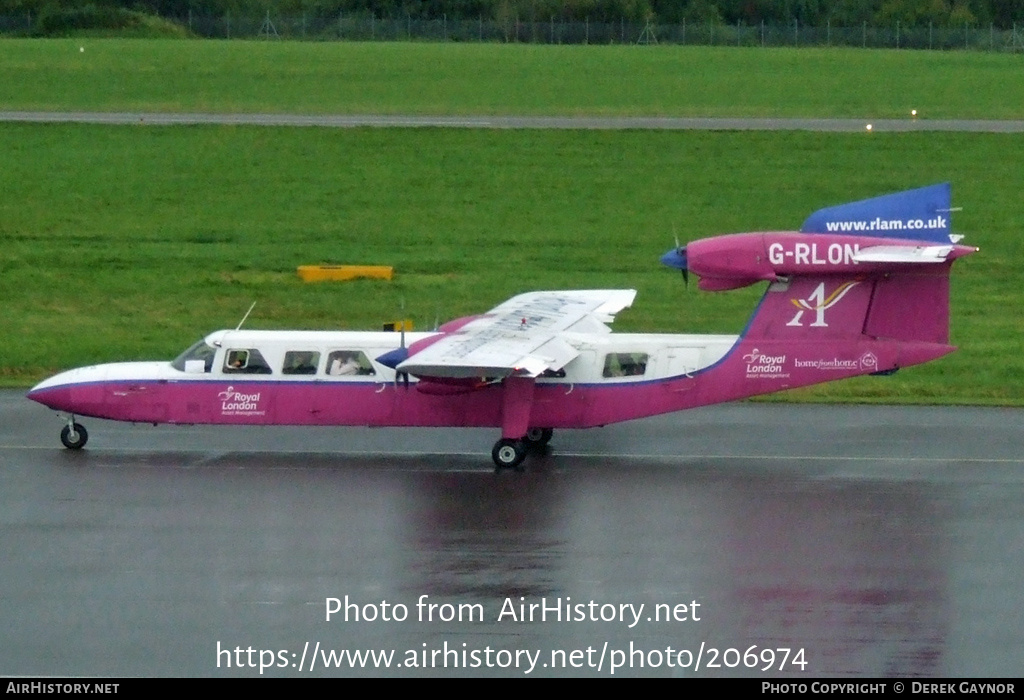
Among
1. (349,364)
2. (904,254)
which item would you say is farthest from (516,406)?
(904,254)

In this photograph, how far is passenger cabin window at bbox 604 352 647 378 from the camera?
21.1 metres

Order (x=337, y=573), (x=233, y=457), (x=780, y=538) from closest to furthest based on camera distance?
(x=337, y=573), (x=780, y=538), (x=233, y=457)

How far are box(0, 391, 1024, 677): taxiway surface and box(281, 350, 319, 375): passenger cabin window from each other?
4.11 feet

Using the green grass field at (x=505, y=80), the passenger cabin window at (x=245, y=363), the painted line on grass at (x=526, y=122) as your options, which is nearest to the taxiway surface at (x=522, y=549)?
the passenger cabin window at (x=245, y=363)

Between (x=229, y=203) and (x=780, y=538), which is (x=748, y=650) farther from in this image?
(x=229, y=203)

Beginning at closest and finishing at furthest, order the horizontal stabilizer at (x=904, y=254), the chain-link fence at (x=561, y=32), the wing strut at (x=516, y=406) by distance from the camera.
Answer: the horizontal stabilizer at (x=904, y=254)
the wing strut at (x=516, y=406)
the chain-link fence at (x=561, y=32)

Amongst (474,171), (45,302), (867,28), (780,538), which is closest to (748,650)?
(780,538)

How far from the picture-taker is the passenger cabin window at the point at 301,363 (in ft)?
70.7

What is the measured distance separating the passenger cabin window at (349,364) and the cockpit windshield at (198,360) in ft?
5.81

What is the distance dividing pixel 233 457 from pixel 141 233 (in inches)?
796

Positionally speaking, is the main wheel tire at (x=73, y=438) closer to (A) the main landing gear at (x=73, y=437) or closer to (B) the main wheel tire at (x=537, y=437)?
(A) the main landing gear at (x=73, y=437)

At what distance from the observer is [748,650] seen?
1374 cm

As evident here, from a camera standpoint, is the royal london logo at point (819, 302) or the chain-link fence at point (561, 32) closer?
the royal london logo at point (819, 302)

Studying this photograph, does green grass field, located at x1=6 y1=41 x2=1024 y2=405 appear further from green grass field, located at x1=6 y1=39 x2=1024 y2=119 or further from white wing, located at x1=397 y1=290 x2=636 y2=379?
green grass field, located at x1=6 y1=39 x2=1024 y2=119
